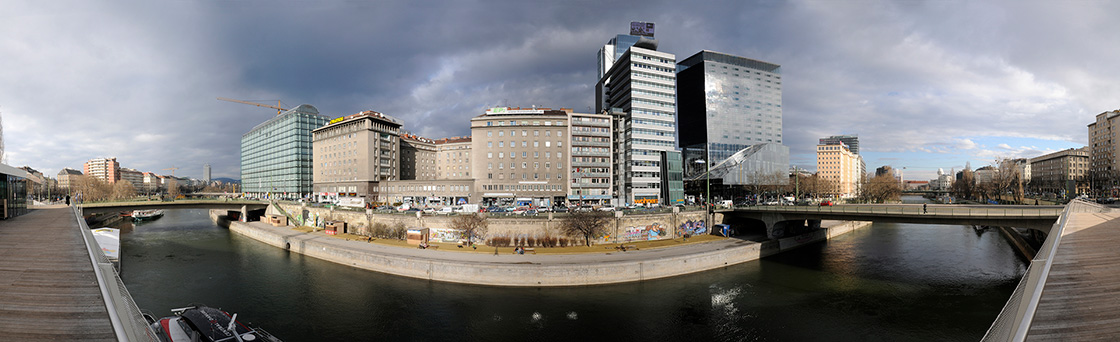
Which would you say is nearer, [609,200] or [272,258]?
[272,258]

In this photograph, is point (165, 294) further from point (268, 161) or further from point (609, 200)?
point (268, 161)

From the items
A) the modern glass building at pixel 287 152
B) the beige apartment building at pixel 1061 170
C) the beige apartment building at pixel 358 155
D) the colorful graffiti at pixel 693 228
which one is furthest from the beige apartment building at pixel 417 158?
the beige apartment building at pixel 1061 170

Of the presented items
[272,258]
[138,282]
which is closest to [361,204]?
[272,258]

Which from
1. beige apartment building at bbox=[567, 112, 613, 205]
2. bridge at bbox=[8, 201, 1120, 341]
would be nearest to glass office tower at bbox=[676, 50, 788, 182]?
beige apartment building at bbox=[567, 112, 613, 205]

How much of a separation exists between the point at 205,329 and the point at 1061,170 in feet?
782

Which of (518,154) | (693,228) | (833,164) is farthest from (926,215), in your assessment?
(833,164)

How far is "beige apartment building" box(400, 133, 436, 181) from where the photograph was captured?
115688 millimetres

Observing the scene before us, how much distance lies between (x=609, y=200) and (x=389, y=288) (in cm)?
5574

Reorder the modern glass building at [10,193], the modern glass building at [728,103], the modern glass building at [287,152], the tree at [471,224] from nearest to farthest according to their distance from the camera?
the modern glass building at [10,193]
the tree at [471,224]
the modern glass building at [728,103]
the modern glass building at [287,152]

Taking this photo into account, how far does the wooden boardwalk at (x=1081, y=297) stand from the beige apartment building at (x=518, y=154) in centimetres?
6854

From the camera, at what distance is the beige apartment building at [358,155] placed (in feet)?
306

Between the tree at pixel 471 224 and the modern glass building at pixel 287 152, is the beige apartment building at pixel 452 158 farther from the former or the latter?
the tree at pixel 471 224

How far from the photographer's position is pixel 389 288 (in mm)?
35812

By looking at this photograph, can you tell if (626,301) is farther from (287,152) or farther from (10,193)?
(287,152)
